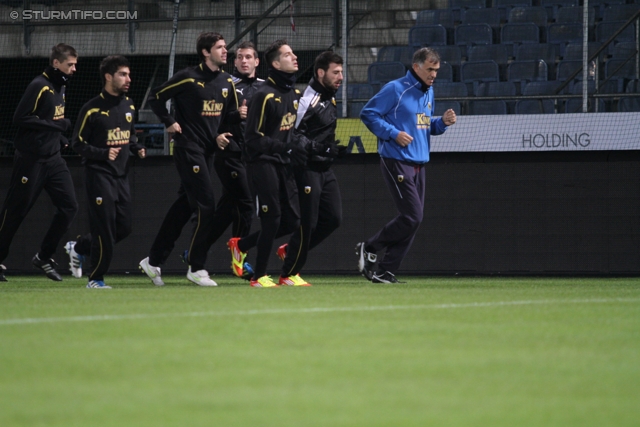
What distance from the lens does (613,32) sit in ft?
49.9

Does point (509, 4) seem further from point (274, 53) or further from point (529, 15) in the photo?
point (274, 53)

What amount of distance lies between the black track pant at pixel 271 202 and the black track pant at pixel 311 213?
78 millimetres

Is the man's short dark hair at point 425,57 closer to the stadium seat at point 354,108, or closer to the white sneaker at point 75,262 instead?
the stadium seat at point 354,108

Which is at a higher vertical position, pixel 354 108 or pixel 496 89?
pixel 496 89

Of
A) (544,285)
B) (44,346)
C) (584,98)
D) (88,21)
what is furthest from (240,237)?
(88,21)

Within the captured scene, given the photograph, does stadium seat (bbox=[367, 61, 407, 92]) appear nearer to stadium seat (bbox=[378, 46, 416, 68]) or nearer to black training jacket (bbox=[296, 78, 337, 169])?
stadium seat (bbox=[378, 46, 416, 68])

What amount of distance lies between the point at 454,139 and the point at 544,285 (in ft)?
10.9

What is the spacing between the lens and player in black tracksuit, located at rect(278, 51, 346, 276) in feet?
30.2

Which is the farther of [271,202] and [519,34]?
[519,34]

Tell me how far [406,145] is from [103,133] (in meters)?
2.63

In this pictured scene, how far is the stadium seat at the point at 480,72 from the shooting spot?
15938 mm

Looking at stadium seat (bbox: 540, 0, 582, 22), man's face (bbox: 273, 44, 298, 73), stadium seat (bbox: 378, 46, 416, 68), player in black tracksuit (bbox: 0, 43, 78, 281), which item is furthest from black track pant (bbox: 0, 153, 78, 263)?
stadium seat (bbox: 540, 0, 582, 22)

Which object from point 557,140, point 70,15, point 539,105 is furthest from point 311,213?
point 70,15

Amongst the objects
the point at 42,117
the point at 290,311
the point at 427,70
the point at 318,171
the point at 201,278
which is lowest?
the point at 201,278
